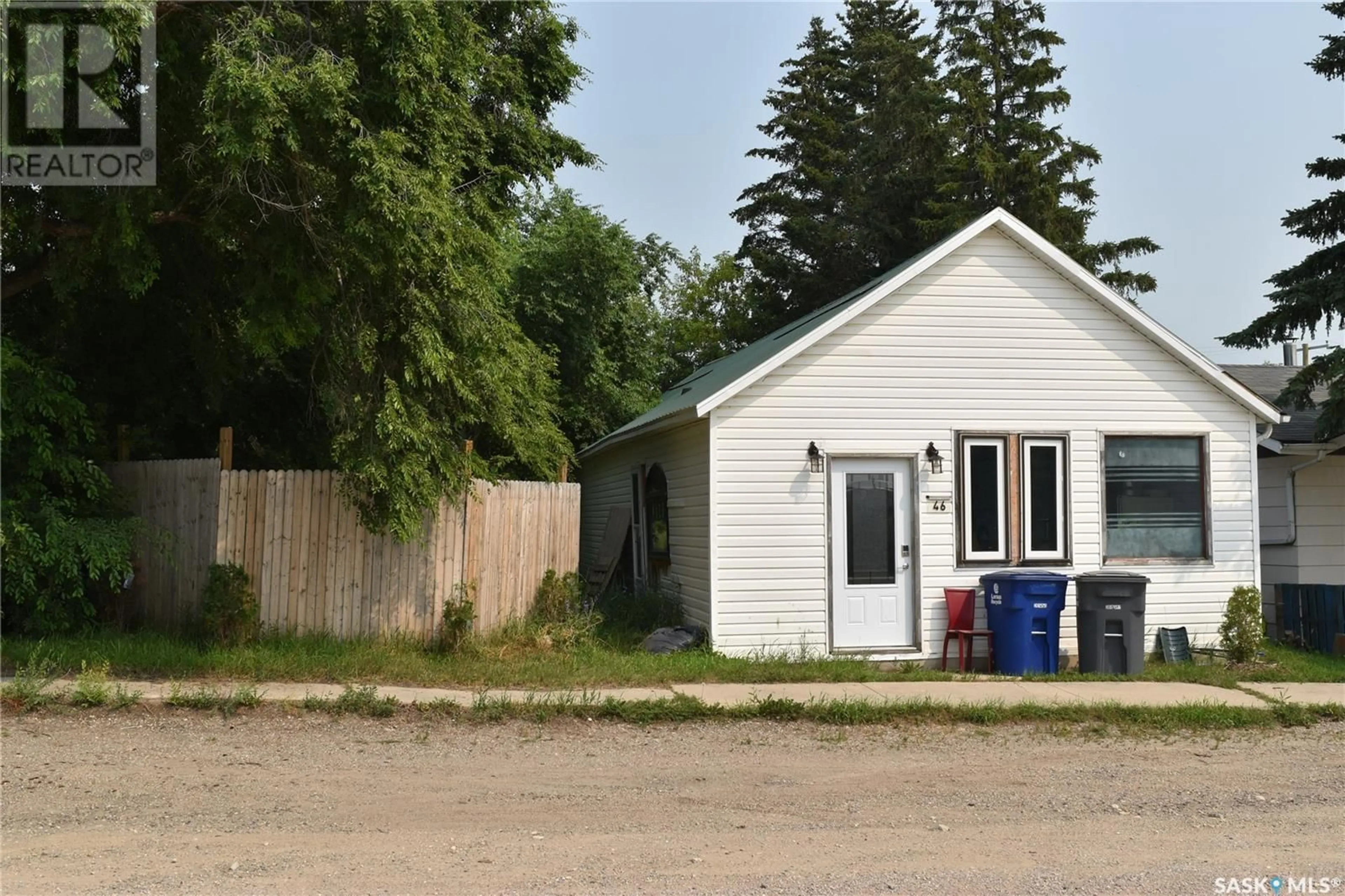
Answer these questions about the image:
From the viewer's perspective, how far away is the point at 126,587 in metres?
12.4

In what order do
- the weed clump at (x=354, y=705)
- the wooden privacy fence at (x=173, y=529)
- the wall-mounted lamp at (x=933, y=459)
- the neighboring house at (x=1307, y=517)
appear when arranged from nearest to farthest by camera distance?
the weed clump at (x=354, y=705) → the wooden privacy fence at (x=173, y=529) → the wall-mounted lamp at (x=933, y=459) → the neighboring house at (x=1307, y=517)

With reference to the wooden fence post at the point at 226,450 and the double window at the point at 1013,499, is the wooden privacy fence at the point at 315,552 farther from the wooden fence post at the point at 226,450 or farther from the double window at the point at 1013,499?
the double window at the point at 1013,499

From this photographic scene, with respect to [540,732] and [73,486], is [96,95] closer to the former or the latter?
[73,486]

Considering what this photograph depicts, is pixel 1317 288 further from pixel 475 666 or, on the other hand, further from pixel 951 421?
pixel 475 666

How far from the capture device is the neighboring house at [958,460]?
12.6 meters

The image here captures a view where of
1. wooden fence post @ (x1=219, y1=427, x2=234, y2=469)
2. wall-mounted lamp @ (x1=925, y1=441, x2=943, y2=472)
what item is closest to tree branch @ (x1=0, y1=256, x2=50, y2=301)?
wooden fence post @ (x1=219, y1=427, x2=234, y2=469)

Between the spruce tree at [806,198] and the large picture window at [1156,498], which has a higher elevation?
the spruce tree at [806,198]

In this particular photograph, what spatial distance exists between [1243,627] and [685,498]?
6.70 m

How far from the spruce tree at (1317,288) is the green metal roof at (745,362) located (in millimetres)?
4745

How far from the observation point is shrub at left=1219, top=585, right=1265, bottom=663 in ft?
42.1

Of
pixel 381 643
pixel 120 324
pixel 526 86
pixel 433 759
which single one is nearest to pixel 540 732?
pixel 433 759

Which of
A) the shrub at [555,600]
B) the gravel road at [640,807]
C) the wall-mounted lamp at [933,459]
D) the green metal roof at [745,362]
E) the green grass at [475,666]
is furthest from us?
the green metal roof at [745,362]

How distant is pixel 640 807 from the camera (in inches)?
275

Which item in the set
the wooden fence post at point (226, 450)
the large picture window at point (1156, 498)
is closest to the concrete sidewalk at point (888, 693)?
the large picture window at point (1156, 498)
